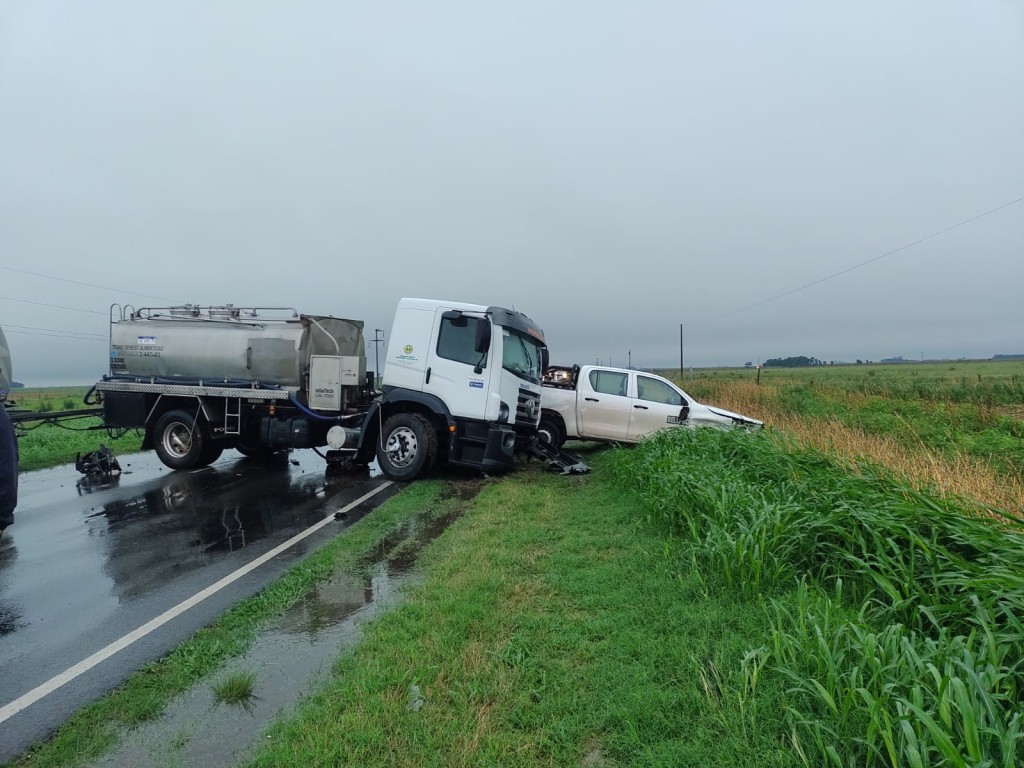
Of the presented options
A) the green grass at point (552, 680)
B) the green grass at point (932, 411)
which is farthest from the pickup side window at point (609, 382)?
the green grass at point (552, 680)

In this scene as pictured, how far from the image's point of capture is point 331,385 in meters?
10.1

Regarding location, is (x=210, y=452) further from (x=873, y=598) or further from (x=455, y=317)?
(x=873, y=598)

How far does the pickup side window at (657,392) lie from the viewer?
1156 cm

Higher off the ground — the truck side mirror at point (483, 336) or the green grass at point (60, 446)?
the truck side mirror at point (483, 336)

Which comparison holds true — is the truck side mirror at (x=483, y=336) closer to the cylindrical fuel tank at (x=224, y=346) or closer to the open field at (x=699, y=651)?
the cylindrical fuel tank at (x=224, y=346)

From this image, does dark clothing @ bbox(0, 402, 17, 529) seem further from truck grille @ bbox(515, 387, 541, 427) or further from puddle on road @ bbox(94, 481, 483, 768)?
truck grille @ bbox(515, 387, 541, 427)

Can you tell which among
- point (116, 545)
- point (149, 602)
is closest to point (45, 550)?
point (116, 545)

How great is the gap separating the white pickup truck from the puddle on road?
6.83 metres

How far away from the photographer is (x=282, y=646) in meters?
3.67

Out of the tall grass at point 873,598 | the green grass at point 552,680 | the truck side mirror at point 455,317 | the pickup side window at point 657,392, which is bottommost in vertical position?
the green grass at point 552,680

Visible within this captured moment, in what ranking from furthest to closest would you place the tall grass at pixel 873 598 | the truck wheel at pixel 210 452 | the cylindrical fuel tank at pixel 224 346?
the truck wheel at pixel 210 452 < the cylindrical fuel tank at pixel 224 346 < the tall grass at pixel 873 598

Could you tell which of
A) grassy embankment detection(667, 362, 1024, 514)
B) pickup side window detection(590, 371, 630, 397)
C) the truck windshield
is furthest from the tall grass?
pickup side window detection(590, 371, 630, 397)

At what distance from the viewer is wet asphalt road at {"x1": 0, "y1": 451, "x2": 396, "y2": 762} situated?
3463 millimetres

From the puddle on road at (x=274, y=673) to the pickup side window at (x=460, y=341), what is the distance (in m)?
4.11
